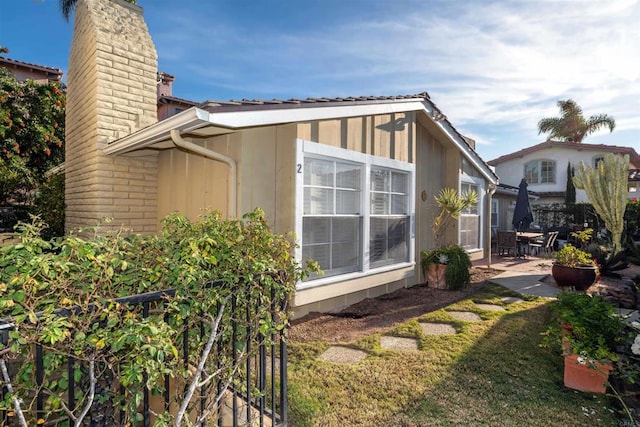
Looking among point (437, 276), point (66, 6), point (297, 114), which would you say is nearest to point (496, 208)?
point (437, 276)

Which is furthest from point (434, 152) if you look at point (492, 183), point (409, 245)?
point (492, 183)

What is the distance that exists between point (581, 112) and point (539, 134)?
11.2ft

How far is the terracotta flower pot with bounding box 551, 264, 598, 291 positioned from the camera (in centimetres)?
670

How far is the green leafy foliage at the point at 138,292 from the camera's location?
1.44 m

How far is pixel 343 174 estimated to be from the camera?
555cm

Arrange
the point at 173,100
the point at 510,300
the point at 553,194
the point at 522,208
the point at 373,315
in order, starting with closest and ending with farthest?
the point at 373,315, the point at 510,300, the point at 522,208, the point at 173,100, the point at 553,194

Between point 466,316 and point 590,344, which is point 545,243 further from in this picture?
point 590,344

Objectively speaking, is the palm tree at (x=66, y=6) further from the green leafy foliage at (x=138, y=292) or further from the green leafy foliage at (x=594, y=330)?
the green leafy foliage at (x=594, y=330)

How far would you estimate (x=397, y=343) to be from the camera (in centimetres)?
420

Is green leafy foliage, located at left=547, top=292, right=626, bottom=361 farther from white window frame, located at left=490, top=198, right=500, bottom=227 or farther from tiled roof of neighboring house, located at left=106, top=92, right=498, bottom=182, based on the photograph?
white window frame, located at left=490, top=198, right=500, bottom=227

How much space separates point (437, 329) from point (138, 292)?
4.03m

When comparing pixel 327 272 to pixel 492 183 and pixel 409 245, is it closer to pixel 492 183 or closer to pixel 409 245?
pixel 409 245

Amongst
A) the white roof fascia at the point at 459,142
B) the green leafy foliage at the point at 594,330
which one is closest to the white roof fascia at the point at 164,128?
the green leafy foliage at the point at 594,330

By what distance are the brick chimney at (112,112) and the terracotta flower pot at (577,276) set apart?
7.83 meters
